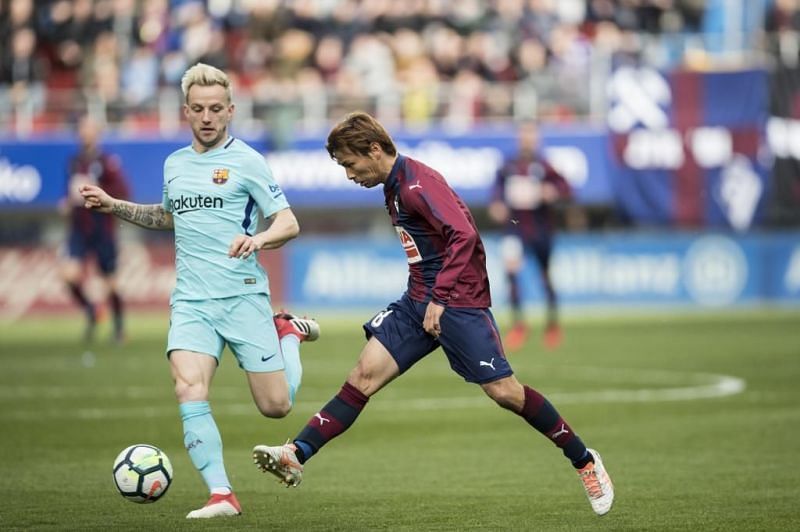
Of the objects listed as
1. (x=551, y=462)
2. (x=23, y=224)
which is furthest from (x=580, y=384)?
(x=23, y=224)

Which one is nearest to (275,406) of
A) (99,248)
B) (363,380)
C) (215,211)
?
(363,380)

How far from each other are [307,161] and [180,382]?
22140 mm

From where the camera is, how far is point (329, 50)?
101ft

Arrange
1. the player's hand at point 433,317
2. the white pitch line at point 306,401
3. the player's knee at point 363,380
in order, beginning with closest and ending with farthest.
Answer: the player's hand at point 433,317 → the player's knee at point 363,380 → the white pitch line at point 306,401

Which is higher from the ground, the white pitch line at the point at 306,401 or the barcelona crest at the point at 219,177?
the barcelona crest at the point at 219,177

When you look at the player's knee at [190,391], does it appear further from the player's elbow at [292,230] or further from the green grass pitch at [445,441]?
the player's elbow at [292,230]

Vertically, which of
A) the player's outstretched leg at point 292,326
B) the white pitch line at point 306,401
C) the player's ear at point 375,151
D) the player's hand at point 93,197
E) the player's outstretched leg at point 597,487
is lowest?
the white pitch line at point 306,401

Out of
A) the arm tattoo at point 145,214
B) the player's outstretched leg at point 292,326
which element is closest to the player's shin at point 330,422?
the player's outstretched leg at point 292,326

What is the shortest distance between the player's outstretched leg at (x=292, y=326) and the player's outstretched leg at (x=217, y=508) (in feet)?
4.35

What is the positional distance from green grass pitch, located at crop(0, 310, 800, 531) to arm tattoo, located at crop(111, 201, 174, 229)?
161 cm

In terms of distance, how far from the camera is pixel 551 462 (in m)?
10.9

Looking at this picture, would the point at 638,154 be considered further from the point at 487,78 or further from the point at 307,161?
the point at 307,161

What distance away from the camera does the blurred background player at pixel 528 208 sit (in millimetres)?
21406

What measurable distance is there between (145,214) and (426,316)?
183 cm
